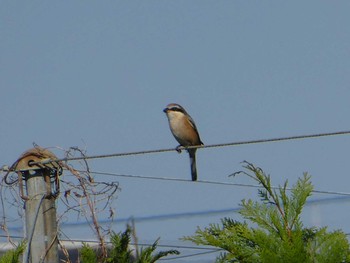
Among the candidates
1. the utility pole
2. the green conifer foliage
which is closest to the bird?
the utility pole

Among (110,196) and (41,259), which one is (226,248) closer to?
(41,259)

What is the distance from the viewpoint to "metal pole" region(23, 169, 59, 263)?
5266 millimetres

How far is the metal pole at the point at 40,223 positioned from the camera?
5266 millimetres

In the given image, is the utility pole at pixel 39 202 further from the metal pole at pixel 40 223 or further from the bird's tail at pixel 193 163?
the bird's tail at pixel 193 163

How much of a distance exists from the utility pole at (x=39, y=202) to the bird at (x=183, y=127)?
15.1 feet

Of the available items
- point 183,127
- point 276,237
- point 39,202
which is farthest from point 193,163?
point 276,237

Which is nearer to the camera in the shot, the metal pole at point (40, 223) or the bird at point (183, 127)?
the metal pole at point (40, 223)

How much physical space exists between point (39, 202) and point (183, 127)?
207 inches

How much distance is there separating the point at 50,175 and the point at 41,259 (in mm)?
585

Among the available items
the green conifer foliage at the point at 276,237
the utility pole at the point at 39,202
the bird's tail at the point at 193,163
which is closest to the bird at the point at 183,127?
the bird's tail at the point at 193,163

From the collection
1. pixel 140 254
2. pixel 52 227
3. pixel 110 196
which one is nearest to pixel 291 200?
pixel 140 254

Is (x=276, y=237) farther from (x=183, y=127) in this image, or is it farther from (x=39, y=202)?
(x=183, y=127)

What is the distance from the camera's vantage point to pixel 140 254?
4441 mm

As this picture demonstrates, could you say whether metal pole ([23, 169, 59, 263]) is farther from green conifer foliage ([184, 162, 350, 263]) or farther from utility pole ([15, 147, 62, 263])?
green conifer foliage ([184, 162, 350, 263])
